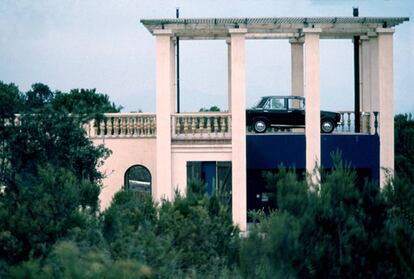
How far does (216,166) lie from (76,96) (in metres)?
30.0

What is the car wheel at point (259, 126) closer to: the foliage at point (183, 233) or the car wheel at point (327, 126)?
the car wheel at point (327, 126)

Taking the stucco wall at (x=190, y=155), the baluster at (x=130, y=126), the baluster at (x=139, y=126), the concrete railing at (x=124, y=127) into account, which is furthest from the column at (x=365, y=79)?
the baluster at (x=130, y=126)

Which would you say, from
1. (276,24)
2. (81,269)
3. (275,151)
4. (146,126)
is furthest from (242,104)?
(81,269)

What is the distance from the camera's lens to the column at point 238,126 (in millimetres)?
21484

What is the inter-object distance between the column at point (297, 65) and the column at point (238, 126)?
4.79 meters

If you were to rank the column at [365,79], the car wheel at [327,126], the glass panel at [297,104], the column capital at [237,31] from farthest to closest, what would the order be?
the glass panel at [297,104] < the car wheel at [327,126] < the column at [365,79] < the column capital at [237,31]

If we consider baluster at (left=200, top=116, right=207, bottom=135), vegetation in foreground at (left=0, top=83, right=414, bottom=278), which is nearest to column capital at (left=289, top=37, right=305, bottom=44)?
baluster at (left=200, top=116, right=207, bottom=135)

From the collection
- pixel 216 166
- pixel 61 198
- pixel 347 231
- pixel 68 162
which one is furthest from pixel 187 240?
pixel 216 166

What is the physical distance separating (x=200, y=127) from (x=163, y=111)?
1.20 m

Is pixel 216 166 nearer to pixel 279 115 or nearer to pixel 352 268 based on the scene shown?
pixel 279 115

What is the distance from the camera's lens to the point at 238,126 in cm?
2172

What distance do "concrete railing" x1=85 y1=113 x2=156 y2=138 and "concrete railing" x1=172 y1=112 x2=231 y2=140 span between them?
112 cm

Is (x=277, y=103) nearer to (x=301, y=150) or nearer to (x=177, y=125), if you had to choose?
(x=301, y=150)

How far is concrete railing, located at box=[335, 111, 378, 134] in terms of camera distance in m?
22.8
